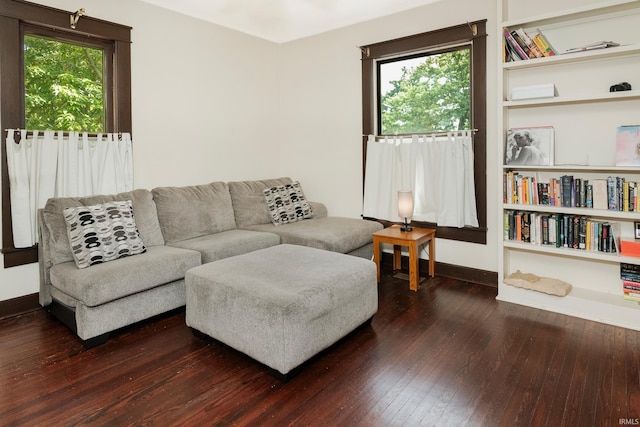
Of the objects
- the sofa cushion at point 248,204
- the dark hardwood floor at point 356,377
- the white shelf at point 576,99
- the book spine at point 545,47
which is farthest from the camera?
the sofa cushion at point 248,204

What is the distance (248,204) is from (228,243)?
904mm

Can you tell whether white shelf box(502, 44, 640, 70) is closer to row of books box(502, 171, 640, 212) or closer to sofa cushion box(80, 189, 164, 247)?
row of books box(502, 171, 640, 212)

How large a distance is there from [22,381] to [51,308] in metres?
Result: 0.95

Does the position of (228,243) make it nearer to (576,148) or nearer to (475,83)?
(475,83)

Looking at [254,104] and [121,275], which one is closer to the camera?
[121,275]

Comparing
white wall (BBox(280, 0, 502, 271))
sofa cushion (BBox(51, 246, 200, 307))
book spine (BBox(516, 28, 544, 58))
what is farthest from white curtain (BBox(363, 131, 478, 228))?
sofa cushion (BBox(51, 246, 200, 307))

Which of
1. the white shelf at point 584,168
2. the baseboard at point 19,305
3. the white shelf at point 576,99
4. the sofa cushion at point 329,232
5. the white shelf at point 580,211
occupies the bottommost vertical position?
the baseboard at point 19,305

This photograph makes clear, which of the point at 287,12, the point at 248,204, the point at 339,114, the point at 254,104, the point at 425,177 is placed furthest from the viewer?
the point at 254,104

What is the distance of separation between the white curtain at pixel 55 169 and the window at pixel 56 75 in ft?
0.25

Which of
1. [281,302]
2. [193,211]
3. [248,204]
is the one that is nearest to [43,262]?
[193,211]

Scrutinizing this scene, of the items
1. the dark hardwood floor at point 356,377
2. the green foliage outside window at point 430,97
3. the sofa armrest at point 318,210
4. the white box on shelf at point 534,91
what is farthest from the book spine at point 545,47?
the sofa armrest at point 318,210

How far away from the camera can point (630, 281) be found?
274 cm

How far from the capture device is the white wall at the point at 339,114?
3.62 m

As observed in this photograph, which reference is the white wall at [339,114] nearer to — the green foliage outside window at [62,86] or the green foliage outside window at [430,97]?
the green foliage outside window at [430,97]
